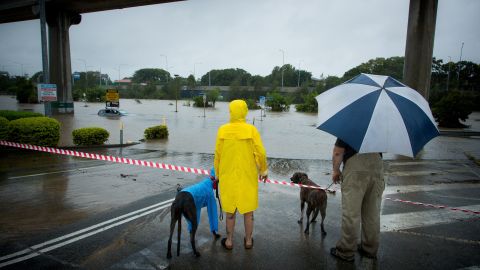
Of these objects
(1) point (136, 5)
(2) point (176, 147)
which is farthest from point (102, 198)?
(1) point (136, 5)

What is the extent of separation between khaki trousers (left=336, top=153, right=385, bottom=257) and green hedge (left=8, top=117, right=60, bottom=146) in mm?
11880

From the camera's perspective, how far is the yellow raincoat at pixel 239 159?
404cm

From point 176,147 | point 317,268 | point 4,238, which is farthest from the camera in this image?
point 176,147

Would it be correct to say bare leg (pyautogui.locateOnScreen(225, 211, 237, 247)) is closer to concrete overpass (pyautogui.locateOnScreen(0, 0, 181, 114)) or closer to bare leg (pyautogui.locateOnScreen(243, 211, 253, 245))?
bare leg (pyautogui.locateOnScreen(243, 211, 253, 245))

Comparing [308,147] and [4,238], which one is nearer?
[4,238]

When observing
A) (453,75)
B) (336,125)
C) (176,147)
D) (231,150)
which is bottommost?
(176,147)

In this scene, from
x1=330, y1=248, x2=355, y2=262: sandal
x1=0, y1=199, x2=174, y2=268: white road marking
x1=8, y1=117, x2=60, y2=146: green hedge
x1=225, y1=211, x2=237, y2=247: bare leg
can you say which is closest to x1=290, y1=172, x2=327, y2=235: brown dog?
x1=330, y1=248, x2=355, y2=262: sandal

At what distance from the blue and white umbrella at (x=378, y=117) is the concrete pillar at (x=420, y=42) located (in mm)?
17136

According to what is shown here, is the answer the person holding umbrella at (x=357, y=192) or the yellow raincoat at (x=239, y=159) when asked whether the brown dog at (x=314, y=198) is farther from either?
the yellow raincoat at (x=239, y=159)

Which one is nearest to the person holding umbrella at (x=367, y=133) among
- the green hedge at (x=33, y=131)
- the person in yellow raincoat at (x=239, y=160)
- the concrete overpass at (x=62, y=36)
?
the person in yellow raincoat at (x=239, y=160)

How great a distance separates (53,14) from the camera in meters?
34.8

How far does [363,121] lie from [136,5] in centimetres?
3464

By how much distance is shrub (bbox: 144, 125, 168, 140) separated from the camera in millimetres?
17172

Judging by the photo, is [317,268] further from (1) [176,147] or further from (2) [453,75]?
(2) [453,75]
